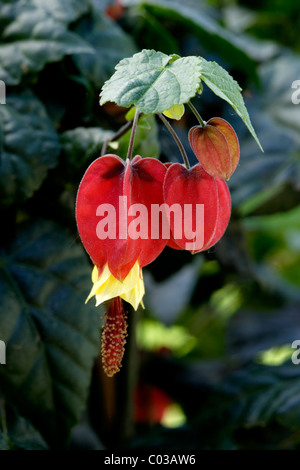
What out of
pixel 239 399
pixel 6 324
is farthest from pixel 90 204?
pixel 239 399

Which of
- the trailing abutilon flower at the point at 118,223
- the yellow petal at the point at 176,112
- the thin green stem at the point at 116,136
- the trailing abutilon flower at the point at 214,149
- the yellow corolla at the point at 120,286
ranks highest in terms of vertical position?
the thin green stem at the point at 116,136

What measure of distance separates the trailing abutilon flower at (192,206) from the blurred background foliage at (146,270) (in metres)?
0.08

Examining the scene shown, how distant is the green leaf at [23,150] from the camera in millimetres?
488

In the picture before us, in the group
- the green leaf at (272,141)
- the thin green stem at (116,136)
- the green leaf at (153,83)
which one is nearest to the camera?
the green leaf at (153,83)

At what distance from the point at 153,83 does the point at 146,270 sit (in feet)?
1.33

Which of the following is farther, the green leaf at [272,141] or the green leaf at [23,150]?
the green leaf at [272,141]

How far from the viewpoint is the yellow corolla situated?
0.36 m

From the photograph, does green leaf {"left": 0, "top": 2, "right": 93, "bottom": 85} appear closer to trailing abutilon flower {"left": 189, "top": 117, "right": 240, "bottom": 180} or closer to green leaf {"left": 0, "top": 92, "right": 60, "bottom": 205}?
green leaf {"left": 0, "top": 92, "right": 60, "bottom": 205}

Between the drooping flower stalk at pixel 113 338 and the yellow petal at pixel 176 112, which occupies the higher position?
the yellow petal at pixel 176 112

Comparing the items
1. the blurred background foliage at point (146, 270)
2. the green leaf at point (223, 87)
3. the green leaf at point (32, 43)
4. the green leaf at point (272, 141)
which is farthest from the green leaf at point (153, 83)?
the green leaf at point (272, 141)

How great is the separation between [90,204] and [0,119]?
0.63ft

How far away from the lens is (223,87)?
Result: 0.31 metres

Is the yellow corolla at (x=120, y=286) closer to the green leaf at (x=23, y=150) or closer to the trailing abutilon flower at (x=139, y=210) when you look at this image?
the trailing abutilon flower at (x=139, y=210)

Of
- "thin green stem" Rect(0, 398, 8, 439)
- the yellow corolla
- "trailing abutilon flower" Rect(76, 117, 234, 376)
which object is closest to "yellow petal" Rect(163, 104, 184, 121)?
"trailing abutilon flower" Rect(76, 117, 234, 376)
